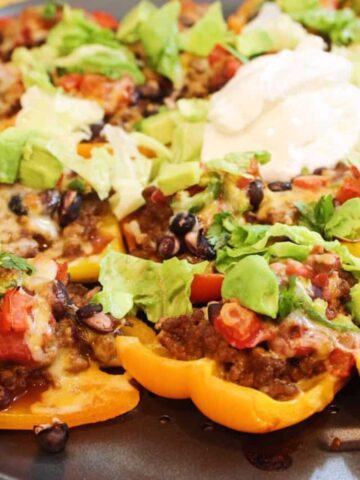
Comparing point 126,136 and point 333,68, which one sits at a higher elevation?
point 333,68

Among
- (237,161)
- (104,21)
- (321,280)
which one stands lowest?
(321,280)

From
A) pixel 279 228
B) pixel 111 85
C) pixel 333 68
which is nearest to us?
pixel 279 228

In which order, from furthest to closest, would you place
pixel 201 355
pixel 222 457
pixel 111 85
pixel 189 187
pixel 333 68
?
pixel 111 85 → pixel 333 68 → pixel 189 187 → pixel 201 355 → pixel 222 457

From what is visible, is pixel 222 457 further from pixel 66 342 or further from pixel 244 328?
pixel 66 342

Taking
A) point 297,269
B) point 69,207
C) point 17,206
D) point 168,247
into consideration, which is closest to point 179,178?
point 168,247

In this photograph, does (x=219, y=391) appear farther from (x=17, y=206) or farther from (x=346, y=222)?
(x=17, y=206)

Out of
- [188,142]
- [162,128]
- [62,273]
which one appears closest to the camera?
[62,273]

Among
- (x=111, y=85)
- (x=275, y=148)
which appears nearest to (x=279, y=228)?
(x=275, y=148)

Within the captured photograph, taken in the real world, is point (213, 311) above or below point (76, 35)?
below
